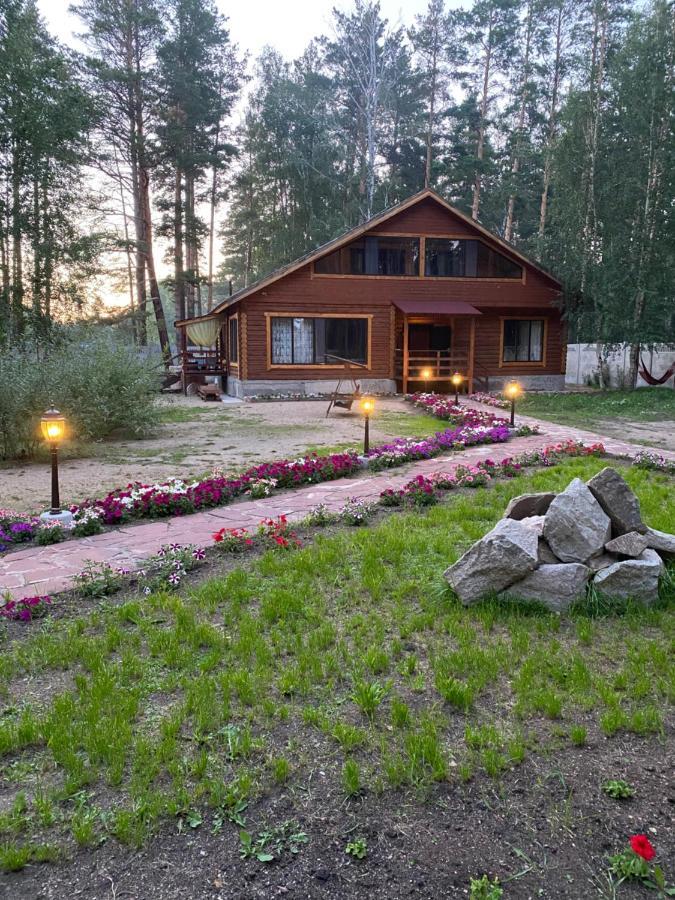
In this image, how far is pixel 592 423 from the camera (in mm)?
13078

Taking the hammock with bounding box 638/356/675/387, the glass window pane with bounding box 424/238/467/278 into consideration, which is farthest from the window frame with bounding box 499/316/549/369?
the hammock with bounding box 638/356/675/387

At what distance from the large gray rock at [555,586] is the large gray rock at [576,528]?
0.10 meters

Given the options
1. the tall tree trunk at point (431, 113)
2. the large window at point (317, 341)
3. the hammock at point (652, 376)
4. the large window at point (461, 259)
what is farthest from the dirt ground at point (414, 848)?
the tall tree trunk at point (431, 113)

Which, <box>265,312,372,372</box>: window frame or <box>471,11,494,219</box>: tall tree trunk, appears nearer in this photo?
<box>265,312,372,372</box>: window frame

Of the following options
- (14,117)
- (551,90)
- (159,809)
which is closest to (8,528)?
(159,809)

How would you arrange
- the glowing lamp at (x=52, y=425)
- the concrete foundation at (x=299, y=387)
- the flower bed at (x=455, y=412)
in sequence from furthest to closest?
1. the concrete foundation at (x=299, y=387)
2. the flower bed at (x=455, y=412)
3. the glowing lamp at (x=52, y=425)

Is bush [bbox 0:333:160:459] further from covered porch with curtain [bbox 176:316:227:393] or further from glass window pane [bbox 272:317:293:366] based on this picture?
covered porch with curtain [bbox 176:316:227:393]

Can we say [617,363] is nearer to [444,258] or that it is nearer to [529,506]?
[444,258]

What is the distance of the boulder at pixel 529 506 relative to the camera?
171 inches

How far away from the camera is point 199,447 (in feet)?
33.0

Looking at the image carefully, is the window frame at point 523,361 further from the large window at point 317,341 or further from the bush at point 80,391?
the bush at point 80,391

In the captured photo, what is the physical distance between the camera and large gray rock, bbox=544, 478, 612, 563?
3.80m

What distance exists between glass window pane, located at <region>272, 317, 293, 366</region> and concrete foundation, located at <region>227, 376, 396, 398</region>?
25.8 inches

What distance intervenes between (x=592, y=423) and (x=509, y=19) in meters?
23.4
